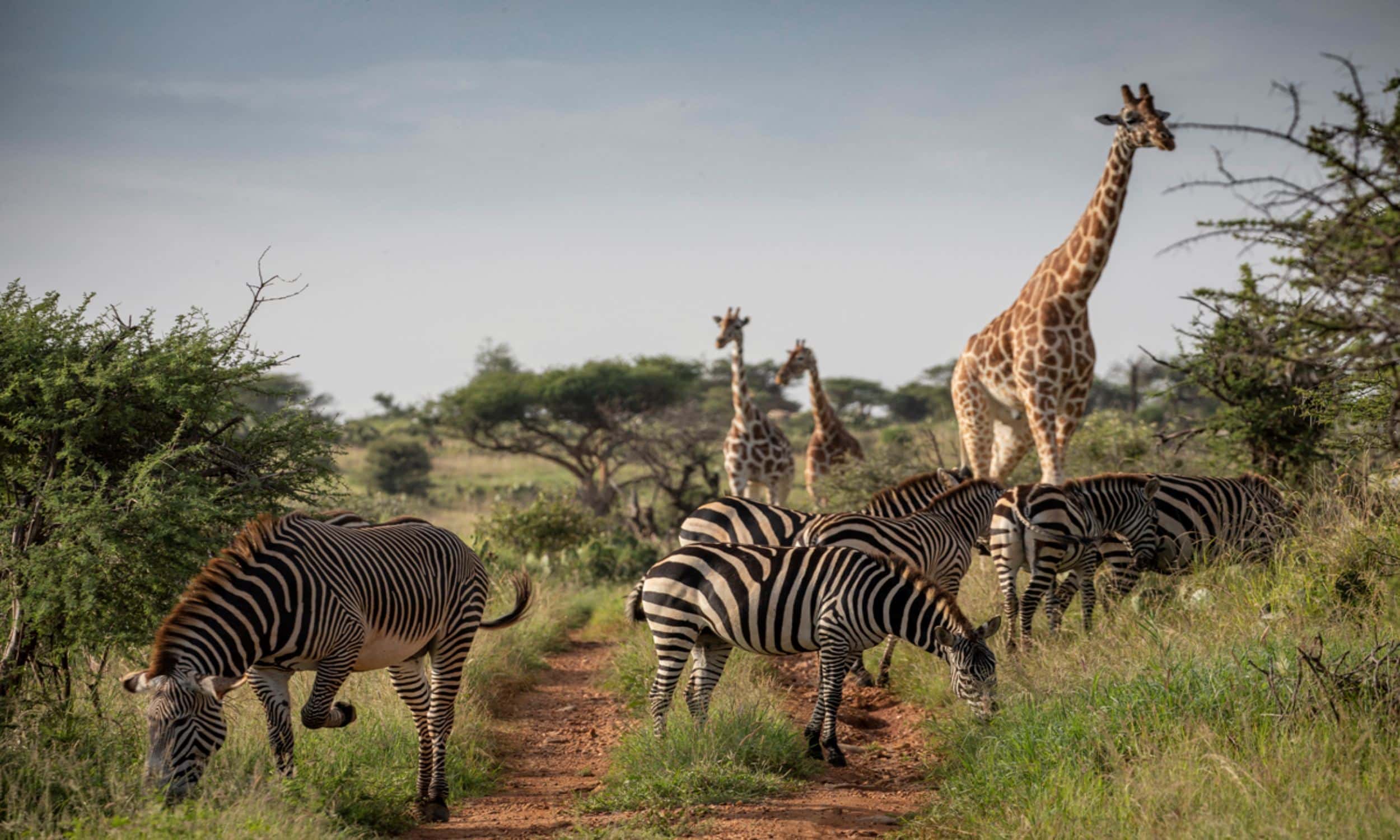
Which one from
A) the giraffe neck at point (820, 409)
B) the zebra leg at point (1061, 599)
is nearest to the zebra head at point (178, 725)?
the zebra leg at point (1061, 599)

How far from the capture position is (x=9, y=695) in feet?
19.9

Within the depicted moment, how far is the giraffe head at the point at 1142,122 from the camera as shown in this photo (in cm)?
1010

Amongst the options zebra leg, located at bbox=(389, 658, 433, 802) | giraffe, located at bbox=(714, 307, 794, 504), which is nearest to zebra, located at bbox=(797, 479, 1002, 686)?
zebra leg, located at bbox=(389, 658, 433, 802)

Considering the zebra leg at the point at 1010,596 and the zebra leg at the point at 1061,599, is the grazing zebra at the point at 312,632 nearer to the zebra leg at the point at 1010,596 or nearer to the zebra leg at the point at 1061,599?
the zebra leg at the point at 1010,596

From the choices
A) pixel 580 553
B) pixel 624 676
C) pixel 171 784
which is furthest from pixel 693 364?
pixel 171 784

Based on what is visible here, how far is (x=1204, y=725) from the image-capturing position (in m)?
5.18

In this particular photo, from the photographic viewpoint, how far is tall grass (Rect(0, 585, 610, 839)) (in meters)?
4.71

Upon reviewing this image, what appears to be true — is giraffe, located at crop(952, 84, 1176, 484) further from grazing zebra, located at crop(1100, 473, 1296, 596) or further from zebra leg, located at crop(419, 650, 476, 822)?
zebra leg, located at crop(419, 650, 476, 822)

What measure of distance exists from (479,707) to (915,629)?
11.8 ft

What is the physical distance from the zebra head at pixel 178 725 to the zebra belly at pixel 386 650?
1103mm

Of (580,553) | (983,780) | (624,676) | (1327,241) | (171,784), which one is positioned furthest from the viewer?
(580,553)

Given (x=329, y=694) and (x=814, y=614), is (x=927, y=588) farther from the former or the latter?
(x=329, y=694)

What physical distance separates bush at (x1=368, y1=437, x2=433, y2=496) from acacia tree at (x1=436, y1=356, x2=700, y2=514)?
3.01m

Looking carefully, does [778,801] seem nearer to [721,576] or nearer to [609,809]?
[609,809]
